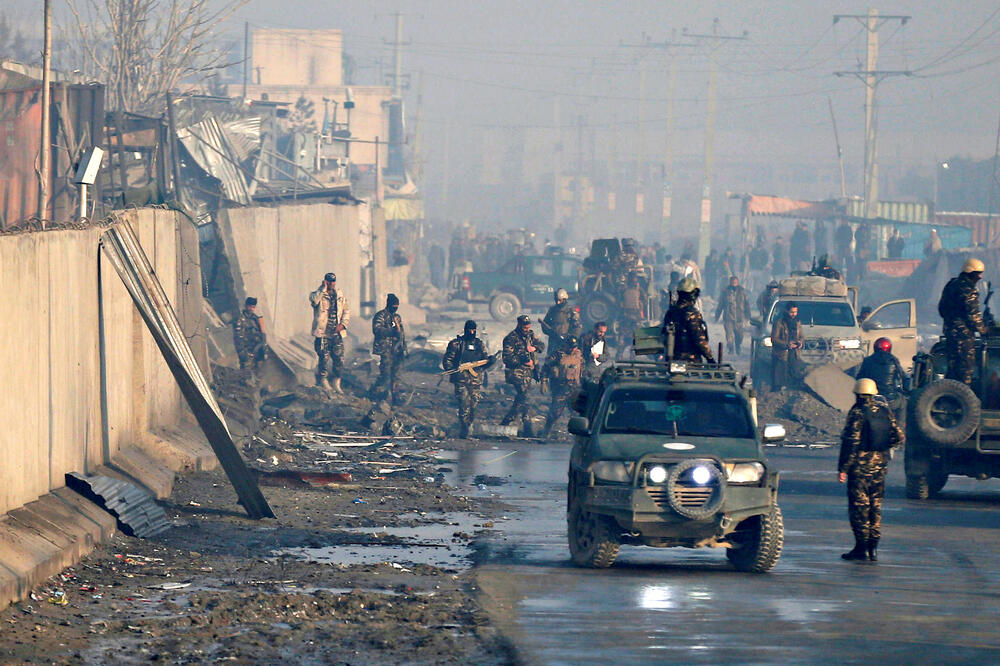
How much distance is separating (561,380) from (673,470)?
11486mm

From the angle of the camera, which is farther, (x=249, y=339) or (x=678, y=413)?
(x=249, y=339)

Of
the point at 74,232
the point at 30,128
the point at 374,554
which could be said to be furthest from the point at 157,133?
the point at 374,554

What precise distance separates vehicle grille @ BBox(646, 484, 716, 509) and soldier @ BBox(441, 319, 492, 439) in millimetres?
10869

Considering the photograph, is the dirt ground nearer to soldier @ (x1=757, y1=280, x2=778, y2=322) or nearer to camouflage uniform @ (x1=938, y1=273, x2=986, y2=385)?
camouflage uniform @ (x1=938, y1=273, x2=986, y2=385)

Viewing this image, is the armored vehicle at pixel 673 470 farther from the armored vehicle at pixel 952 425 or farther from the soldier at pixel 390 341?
the soldier at pixel 390 341

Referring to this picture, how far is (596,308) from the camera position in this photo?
36.5 metres

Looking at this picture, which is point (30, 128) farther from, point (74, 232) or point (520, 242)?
point (520, 242)

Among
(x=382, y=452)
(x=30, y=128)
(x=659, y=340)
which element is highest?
(x=30, y=128)

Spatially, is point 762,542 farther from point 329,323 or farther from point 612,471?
point 329,323

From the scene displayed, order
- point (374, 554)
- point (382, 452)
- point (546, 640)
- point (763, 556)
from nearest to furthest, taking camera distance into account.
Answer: point (546, 640)
point (763, 556)
point (374, 554)
point (382, 452)

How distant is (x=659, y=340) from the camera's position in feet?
45.9

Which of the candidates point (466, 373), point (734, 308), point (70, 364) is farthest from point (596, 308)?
point (70, 364)

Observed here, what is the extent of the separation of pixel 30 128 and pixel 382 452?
420 inches

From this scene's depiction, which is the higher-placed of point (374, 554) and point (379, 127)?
point (379, 127)
